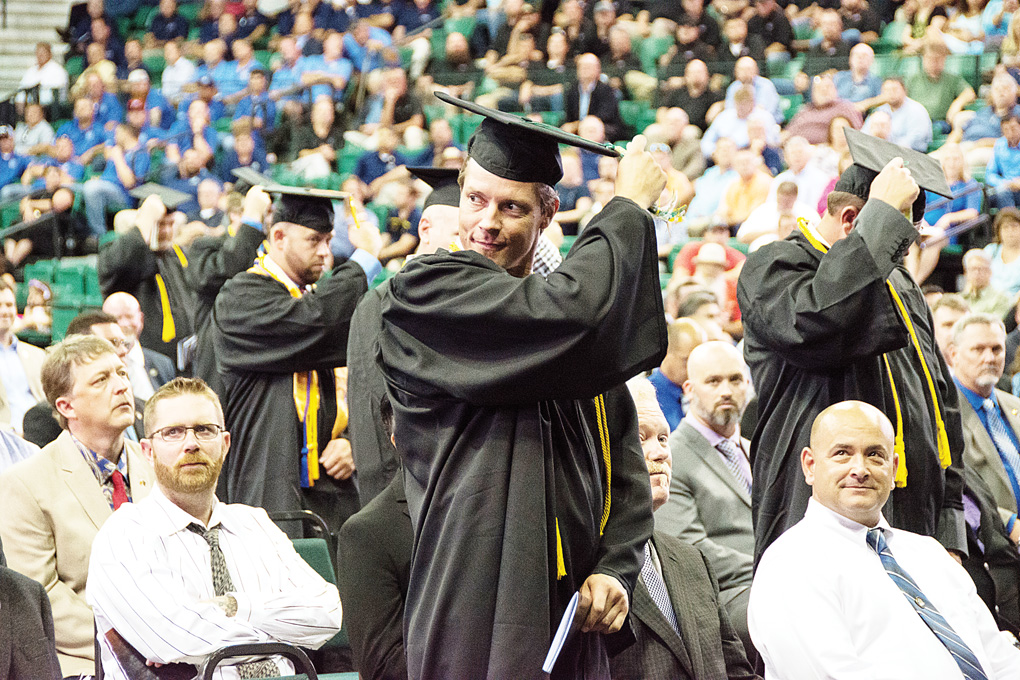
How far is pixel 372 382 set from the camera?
17.2 feet

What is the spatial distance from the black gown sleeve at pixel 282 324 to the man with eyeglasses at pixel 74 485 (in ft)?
2.97

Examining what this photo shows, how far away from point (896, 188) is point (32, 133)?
605 inches

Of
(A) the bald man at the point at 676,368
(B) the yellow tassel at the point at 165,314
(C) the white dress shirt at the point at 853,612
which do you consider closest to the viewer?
(C) the white dress shirt at the point at 853,612

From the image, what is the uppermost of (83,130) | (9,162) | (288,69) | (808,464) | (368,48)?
(808,464)

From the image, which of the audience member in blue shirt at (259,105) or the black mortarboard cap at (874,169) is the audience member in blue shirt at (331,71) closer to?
the audience member in blue shirt at (259,105)

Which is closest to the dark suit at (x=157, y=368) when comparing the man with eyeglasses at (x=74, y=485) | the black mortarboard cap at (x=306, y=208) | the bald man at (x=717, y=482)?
the black mortarboard cap at (x=306, y=208)

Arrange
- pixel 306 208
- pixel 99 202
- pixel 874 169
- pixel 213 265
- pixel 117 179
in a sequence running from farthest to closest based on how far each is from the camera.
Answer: pixel 117 179
pixel 99 202
pixel 213 265
pixel 306 208
pixel 874 169

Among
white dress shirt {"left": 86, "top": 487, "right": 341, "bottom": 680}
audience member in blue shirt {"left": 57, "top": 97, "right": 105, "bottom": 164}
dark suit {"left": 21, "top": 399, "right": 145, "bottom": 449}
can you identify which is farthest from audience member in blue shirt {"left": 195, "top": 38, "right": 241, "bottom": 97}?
white dress shirt {"left": 86, "top": 487, "right": 341, "bottom": 680}

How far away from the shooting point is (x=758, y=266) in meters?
4.41

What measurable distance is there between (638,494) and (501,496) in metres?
0.37

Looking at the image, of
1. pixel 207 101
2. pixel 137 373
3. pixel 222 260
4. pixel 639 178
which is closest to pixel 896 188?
pixel 639 178

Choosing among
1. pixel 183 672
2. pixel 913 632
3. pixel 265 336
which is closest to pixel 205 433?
pixel 183 672

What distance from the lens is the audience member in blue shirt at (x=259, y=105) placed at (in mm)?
15992

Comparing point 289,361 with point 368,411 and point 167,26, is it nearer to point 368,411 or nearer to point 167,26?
point 368,411
